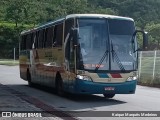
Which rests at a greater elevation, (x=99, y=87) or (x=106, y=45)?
(x=106, y=45)

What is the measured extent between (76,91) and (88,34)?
6.80ft

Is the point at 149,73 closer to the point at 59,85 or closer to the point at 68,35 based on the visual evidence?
the point at 59,85

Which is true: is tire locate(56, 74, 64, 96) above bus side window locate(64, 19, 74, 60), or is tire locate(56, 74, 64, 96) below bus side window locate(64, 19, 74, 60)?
below

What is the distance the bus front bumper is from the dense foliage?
55.5m

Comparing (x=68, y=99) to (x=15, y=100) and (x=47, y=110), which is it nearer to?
(x=15, y=100)

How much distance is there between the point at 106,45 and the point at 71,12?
57596 millimetres

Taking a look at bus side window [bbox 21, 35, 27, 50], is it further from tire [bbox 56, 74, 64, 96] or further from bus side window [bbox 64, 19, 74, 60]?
bus side window [bbox 64, 19, 74, 60]

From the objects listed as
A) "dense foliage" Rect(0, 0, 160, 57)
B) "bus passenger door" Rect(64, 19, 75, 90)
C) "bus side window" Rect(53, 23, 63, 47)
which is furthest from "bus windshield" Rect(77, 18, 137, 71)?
"dense foliage" Rect(0, 0, 160, 57)

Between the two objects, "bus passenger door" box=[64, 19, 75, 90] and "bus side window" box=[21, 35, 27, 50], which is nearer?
"bus passenger door" box=[64, 19, 75, 90]

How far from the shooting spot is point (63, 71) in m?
17.4

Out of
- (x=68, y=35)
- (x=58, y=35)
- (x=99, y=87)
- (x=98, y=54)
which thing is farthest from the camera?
(x=58, y=35)

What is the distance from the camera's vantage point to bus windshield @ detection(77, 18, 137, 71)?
629 inches

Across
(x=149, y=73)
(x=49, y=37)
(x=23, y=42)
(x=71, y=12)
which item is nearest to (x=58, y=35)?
(x=49, y=37)

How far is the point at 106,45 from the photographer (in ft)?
53.2
